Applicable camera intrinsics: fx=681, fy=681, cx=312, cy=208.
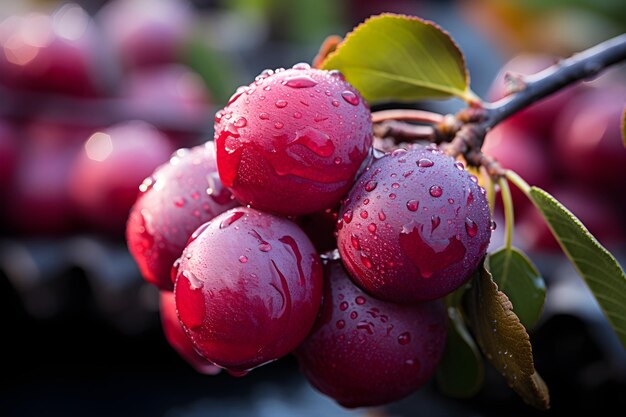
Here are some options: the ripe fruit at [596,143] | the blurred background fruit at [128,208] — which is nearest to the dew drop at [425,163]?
the blurred background fruit at [128,208]

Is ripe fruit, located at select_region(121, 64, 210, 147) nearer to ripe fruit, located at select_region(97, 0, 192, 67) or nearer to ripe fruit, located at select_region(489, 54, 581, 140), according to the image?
ripe fruit, located at select_region(97, 0, 192, 67)

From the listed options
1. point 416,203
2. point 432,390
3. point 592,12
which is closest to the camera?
point 416,203

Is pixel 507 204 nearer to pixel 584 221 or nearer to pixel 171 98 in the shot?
pixel 584 221

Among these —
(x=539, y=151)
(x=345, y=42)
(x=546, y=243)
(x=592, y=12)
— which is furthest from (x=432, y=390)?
(x=592, y=12)

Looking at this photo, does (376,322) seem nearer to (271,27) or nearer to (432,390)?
(432,390)

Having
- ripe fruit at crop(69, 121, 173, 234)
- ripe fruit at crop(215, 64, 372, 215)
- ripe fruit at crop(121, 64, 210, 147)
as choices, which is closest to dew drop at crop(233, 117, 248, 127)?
ripe fruit at crop(215, 64, 372, 215)

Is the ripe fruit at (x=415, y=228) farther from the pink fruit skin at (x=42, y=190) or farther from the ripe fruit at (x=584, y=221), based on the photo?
the pink fruit skin at (x=42, y=190)
